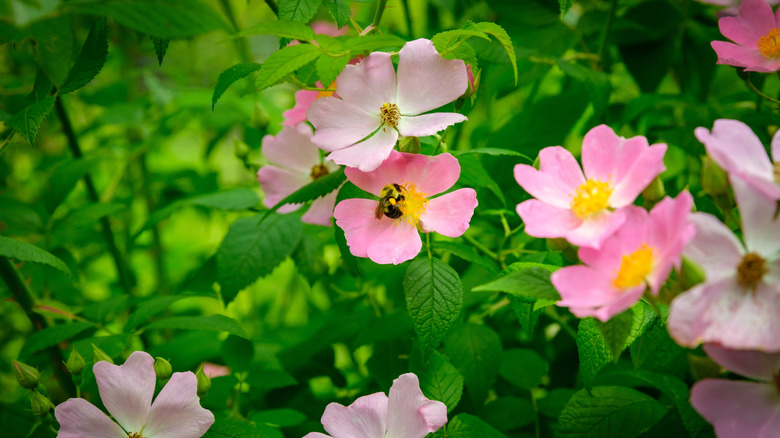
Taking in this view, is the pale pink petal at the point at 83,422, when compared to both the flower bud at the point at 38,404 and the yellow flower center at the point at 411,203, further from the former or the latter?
the yellow flower center at the point at 411,203

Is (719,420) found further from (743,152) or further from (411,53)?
(411,53)

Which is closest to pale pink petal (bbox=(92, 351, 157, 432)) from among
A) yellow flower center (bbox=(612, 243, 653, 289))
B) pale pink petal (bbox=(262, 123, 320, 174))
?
pale pink petal (bbox=(262, 123, 320, 174))

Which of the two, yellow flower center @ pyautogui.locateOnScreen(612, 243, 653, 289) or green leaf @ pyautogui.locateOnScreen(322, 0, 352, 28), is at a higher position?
green leaf @ pyautogui.locateOnScreen(322, 0, 352, 28)

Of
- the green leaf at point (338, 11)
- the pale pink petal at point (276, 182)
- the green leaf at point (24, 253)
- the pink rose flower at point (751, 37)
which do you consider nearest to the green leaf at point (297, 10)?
the green leaf at point (338, 11)

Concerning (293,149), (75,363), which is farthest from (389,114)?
(75,363)

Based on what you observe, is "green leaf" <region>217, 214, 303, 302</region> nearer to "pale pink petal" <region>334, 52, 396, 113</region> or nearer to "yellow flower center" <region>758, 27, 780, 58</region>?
"pale pink petal" <region>334, 52, 396, 113</region>

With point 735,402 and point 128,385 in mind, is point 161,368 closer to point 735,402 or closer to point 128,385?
point 128,385
